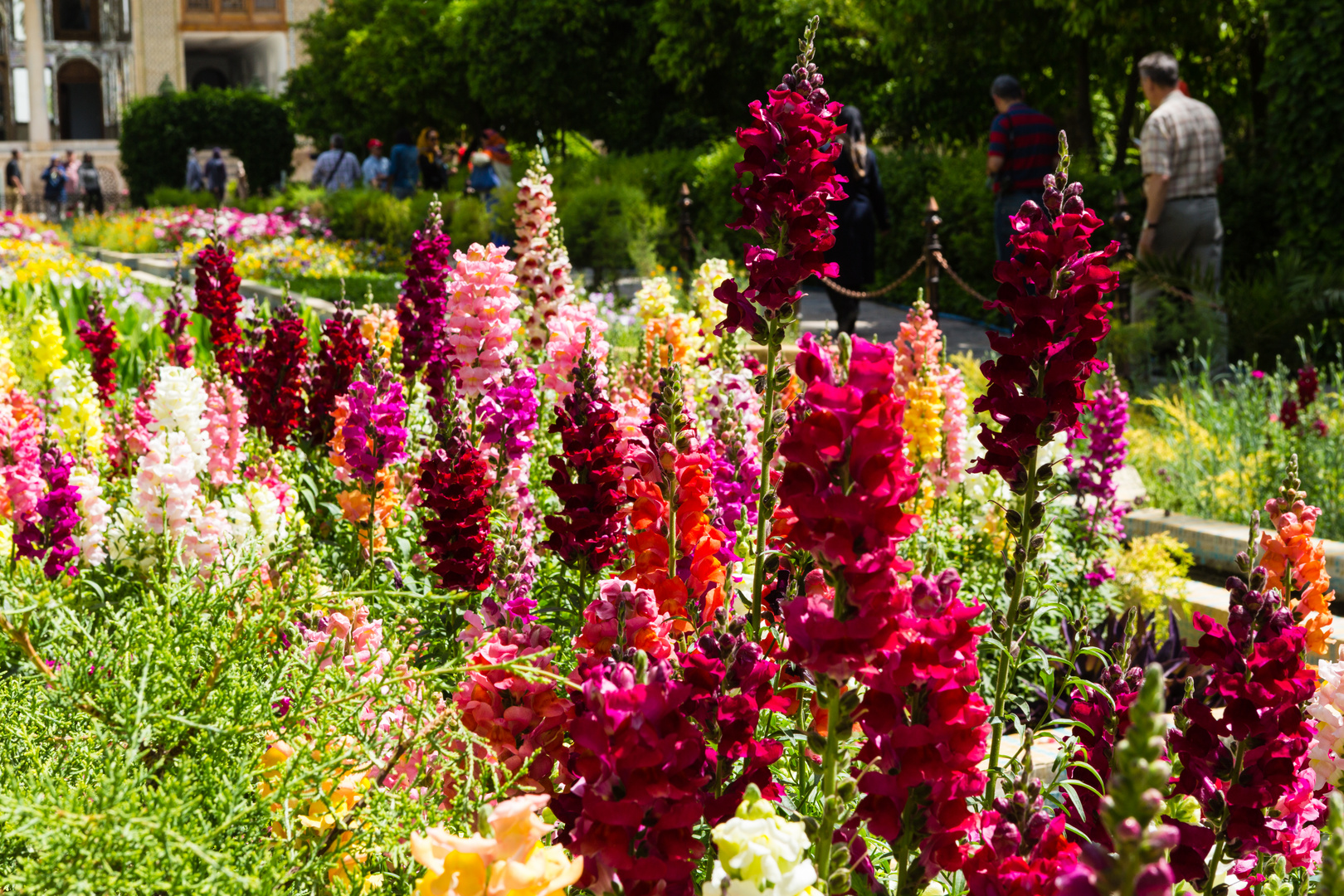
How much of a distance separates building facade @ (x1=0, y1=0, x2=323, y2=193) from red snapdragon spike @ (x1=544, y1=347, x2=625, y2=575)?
150 ft

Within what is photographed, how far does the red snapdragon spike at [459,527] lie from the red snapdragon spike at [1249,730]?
4.69ft

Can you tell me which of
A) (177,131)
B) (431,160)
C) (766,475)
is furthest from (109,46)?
(766,475)

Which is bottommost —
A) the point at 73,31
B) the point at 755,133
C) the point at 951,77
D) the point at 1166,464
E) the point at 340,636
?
the point at 1166,464

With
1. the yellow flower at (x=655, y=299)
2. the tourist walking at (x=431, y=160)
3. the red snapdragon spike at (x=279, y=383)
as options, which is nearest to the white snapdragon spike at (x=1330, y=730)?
the red snapdragon spike at (x=279, y=383)

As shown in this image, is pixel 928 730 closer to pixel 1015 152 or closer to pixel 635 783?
pixel 635 783

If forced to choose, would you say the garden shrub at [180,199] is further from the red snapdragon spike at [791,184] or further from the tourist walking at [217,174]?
the red snapdragon spike at [791,184]

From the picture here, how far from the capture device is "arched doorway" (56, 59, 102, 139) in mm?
48594

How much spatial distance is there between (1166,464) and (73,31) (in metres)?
50.8

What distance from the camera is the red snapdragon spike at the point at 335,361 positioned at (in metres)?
3.97

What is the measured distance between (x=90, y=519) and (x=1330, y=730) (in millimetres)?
2792

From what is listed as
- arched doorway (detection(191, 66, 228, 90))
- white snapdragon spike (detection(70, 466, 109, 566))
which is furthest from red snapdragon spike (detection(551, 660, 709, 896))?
arched doorway (detection(191, 66, 228, 90))

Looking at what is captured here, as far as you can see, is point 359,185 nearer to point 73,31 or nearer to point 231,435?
point 231,435

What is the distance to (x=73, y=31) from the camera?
46.2 metres

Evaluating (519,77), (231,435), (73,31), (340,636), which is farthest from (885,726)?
(73,31)
